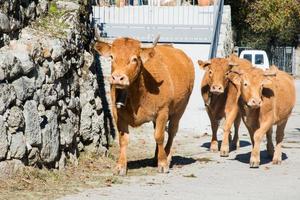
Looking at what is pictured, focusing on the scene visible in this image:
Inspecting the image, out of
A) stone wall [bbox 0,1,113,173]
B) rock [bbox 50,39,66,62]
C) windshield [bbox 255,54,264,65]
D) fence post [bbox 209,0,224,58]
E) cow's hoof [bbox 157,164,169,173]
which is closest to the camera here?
stone wall [bbox 0,1,113,173]

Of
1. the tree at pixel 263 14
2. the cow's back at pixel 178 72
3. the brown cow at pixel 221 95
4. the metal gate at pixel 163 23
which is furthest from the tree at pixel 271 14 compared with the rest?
the cow's back at pixel 178 72

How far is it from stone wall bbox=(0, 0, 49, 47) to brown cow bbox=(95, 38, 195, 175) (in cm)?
128

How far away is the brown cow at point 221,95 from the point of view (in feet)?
47.3

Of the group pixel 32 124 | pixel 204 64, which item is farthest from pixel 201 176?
pixel 204 64

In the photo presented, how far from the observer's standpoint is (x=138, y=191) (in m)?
9.80

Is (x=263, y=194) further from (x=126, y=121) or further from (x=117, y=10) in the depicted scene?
(x=117, y=10)

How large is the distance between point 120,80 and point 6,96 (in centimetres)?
170

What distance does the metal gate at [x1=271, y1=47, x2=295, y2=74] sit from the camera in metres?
53.2

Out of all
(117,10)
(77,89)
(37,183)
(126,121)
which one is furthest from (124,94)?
(117,10)

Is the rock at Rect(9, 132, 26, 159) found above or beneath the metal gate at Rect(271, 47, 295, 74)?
above

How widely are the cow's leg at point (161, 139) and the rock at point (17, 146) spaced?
247cm

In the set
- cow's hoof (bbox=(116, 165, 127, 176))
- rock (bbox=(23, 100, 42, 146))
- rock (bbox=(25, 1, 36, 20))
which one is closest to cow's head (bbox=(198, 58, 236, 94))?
cow's hoof (bbox=(116, 165, 127, 176))

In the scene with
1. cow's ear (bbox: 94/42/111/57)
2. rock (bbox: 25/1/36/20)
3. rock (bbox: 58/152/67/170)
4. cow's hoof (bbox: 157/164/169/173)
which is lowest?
cow's hoof (bbox: 157/164/169/173)

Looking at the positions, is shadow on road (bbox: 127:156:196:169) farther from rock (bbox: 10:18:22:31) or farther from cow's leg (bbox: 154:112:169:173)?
rock (bbox: 10:18:22:31)
